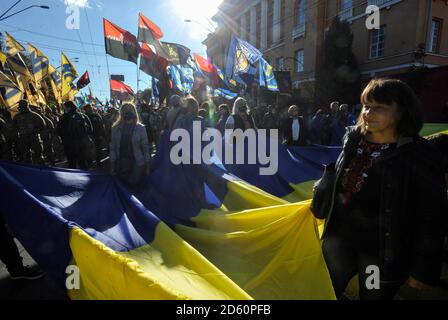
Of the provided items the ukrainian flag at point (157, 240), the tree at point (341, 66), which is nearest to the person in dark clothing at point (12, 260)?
the ukrainian flag at point (157, 240)

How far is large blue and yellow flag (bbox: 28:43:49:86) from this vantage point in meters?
11.8

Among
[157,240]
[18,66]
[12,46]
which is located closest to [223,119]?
[157,240]

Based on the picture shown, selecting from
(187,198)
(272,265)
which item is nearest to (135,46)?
(187,198)

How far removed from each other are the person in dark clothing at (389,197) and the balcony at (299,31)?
88.9 ft

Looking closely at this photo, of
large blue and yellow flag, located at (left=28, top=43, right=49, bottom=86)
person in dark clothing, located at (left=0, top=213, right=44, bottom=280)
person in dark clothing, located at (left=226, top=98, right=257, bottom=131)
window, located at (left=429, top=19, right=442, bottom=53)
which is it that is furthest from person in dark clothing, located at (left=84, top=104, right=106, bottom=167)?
window, located at (left=429, top=19, right=442, bottom=53)

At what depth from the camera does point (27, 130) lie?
736cm

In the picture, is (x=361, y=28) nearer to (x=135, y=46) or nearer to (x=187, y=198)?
(x=135, y=46)

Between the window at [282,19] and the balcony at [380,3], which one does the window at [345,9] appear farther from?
the window at [282,19]

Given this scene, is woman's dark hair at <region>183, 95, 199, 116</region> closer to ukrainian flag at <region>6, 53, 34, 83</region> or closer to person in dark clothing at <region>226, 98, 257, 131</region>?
person in dark clothing at <region>226, 98, 257, 131</region>

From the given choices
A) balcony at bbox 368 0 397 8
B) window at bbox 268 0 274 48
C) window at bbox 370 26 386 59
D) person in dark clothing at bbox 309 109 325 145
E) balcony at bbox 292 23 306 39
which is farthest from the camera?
window at bbox 268 0 274 48

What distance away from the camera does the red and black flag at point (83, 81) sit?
16.4 metres

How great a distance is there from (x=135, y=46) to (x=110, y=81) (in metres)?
7.57

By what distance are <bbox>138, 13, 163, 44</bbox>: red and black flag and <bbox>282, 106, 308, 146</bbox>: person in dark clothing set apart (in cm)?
646

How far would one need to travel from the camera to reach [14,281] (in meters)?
3.18
